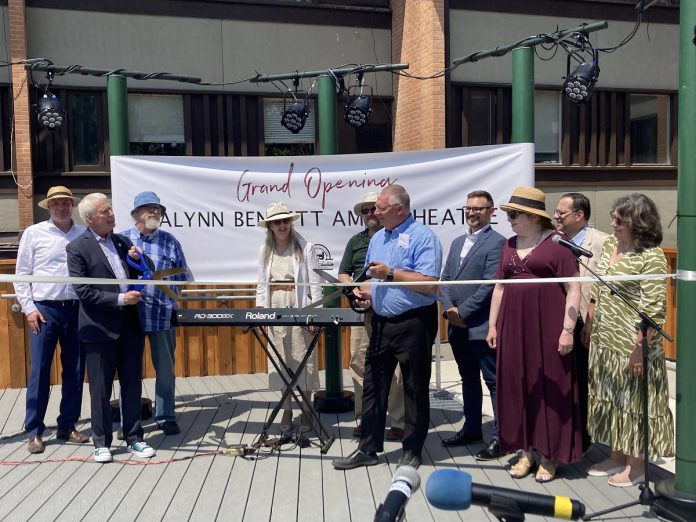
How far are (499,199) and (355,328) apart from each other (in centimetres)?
168

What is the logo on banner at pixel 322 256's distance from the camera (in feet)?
20.8


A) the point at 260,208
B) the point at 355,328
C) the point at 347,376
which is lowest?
the point at 347,376

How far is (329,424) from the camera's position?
5.81m

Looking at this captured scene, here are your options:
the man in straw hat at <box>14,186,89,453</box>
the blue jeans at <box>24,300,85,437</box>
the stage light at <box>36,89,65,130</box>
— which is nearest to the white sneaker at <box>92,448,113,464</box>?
the man in straw hat at <box>14,186,89,453</box>

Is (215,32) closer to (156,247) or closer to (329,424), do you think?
(156,247)

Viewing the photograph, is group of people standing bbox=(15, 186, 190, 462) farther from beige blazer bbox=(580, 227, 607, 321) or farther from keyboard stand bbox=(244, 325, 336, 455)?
beige blazer bbox=(580, 227, 607, 321)

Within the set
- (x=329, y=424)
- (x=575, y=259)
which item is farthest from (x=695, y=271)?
(x=329, y=424)

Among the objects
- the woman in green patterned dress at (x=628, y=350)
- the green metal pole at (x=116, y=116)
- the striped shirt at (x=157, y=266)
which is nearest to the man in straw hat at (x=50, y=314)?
the striped shirt at (x=157, y=266)

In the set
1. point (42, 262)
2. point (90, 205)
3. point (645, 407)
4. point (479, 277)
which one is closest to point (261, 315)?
point (90, 205)

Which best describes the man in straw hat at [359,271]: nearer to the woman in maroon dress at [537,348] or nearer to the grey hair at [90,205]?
the woman in maroon dress at [537,348]

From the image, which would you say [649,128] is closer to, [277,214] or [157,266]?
[277,214]

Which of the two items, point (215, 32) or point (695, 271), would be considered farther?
point (215, 32)

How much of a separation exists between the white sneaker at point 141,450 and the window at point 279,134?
779 cm

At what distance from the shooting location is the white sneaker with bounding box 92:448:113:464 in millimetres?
4910
